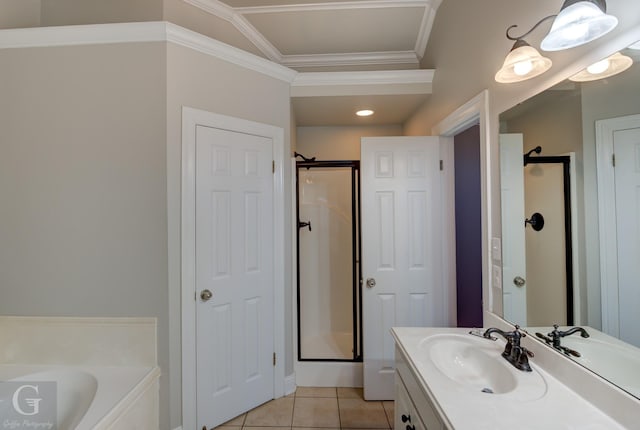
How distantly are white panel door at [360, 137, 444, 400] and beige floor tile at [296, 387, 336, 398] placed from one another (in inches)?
11.3

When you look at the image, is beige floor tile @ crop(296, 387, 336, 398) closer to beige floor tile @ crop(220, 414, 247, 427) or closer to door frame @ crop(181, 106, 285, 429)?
beige floor tile @ crop(220, 414, 247, 427)

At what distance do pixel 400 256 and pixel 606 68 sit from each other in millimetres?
1522

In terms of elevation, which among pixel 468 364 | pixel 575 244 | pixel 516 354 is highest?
pixel 575 244

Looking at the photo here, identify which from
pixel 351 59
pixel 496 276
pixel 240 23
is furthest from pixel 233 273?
pixel 351 59

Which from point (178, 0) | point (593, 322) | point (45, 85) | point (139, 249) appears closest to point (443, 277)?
point (593, 322)

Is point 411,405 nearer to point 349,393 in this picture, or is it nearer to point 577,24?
point 349,393

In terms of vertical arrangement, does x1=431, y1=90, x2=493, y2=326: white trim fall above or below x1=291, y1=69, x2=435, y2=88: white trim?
below

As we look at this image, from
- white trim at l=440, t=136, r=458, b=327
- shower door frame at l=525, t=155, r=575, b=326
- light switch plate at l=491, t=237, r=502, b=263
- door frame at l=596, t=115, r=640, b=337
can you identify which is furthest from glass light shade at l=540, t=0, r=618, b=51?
white trim at l=440, t=136, r=458, b=327

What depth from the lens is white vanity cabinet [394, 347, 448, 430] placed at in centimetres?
95

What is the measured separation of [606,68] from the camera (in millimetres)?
889

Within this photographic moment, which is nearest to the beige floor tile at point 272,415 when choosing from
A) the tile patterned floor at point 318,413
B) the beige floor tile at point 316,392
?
the tile patterned floor at point 318,413

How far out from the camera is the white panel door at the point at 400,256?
7.07ft

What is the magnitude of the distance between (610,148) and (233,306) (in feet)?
6.58
